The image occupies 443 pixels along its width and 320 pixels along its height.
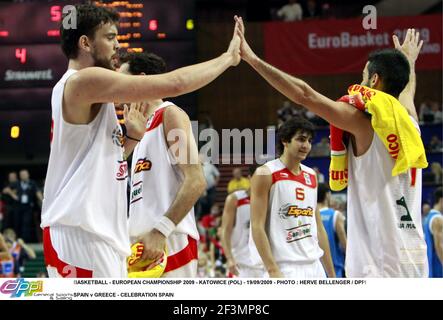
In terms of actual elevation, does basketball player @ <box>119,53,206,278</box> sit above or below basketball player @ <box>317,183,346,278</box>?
above

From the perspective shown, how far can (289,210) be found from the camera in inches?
262

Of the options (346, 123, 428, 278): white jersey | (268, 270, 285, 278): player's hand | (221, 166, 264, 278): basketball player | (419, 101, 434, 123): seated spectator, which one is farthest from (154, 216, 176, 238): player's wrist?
→ (419, 101, 434, 123): seated spectator

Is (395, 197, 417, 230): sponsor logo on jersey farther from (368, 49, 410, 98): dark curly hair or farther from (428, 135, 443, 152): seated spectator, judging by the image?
(428, 135, 443, 152): seated spectator

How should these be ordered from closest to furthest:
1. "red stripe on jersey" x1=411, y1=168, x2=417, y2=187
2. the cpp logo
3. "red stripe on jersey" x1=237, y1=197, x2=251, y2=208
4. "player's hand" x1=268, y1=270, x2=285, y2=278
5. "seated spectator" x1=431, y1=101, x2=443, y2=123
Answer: the cpp logo
"red stripe on jersey" x1=411, y1=168, x2=417, y2=187
"player's hand" x1=268, y1=270, x2=285, y2=278
"red stripe on jersey" x1=237, y1=197, x2=251, y2=208
"seated spectator" x1=431, y1=101, x2=443, y2=123

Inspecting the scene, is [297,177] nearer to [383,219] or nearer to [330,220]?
[383,219]

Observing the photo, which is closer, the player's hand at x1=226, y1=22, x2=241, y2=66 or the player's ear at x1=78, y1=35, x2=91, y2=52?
the player's ear at x1=78, y1=35, x2=91, y2=52

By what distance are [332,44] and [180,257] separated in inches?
443

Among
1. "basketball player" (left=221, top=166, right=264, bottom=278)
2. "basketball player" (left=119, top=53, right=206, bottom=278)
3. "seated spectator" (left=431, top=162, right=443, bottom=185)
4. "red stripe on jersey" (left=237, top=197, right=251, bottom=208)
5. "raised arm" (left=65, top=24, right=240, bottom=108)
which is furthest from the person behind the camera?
"seated spectator" (left=431, top=162, right=443, bottom=185)

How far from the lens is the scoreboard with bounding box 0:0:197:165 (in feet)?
38.9

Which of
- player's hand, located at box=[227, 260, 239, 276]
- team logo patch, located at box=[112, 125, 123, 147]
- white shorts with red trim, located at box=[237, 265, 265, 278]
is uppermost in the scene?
team logo patch, located at box=[112, 125, 123, 147]

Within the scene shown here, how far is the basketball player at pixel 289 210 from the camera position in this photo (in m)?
6.60

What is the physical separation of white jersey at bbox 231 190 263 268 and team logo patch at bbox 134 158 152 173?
466cm

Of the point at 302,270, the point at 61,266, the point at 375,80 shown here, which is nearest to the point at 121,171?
the point at 61,266
